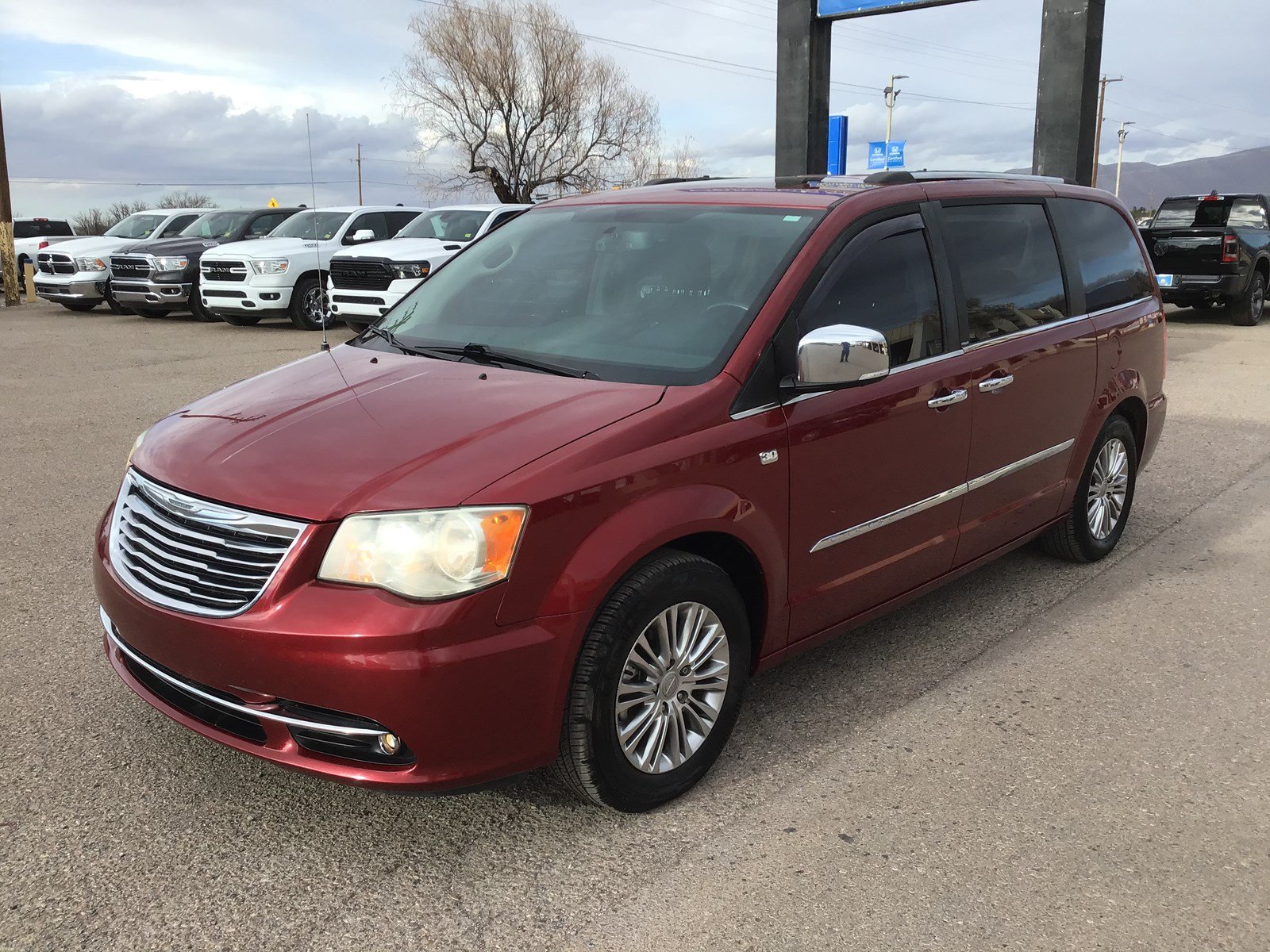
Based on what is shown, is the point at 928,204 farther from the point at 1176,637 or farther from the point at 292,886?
the point at 292,886

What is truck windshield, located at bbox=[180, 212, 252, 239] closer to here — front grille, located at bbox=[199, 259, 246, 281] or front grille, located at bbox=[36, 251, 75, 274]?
front grille, located at bbox=[36, 251, 75, 274]

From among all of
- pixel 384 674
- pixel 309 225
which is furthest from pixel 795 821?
pixel 309 225

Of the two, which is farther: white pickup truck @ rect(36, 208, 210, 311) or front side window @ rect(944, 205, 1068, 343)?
white pickup truck @ rect(36, 208, 210, 311)

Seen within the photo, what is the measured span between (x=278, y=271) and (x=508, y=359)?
13.3 metres

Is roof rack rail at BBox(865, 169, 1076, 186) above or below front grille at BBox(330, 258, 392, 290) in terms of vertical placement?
above

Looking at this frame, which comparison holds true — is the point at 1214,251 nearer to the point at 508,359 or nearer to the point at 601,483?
the point at 508,359

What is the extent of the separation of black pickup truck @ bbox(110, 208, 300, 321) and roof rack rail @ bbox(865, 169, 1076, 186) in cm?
1528

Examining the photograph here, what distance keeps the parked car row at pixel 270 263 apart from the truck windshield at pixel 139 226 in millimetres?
971

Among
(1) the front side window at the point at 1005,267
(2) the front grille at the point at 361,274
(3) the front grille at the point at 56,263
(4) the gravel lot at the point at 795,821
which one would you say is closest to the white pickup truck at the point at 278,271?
(2) the front grille at the point at 361,274

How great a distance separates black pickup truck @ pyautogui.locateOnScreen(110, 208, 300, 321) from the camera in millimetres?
17438

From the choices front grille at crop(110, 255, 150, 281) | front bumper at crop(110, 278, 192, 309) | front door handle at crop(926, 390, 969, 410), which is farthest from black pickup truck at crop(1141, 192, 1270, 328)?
front grille at crop(110, 255, 150, 281)

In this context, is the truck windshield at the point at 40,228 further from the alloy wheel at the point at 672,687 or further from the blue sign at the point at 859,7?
the alloy wheel at the point at 672,687

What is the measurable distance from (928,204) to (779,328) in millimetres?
1114

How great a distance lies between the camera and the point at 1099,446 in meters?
5.12
